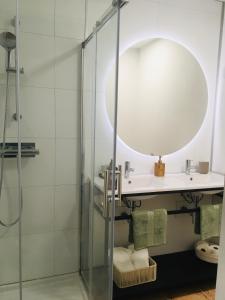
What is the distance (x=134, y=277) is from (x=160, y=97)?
161 centimetres

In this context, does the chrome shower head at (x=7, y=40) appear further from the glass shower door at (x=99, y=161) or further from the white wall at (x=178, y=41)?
the white wall at (x=178, y=41)

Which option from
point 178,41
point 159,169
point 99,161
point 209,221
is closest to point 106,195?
point 99,161

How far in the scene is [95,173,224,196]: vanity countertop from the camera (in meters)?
2.00

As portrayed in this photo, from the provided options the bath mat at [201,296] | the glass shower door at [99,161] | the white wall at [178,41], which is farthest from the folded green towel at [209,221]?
the glass shower door at [99,161]

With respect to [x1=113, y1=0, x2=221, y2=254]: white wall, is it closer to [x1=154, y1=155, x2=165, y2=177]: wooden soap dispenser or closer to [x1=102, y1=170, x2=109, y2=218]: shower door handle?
[x1=154, y1=155, x2=165, y2=177]: wooden soap dispenser

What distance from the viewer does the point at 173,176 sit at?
253 cm

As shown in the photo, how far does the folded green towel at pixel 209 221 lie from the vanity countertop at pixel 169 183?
214 millimetres

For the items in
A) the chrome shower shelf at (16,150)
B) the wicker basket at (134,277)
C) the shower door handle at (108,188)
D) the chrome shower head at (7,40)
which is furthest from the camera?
the wicker basket at (134,277)

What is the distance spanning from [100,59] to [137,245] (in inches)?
56.4

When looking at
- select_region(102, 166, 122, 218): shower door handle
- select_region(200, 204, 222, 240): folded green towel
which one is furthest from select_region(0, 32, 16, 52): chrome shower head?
select_region(200, 204, 222, 240): folded green towel

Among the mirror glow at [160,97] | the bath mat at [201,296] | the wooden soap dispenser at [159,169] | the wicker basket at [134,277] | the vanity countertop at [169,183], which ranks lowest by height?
the bath mat at [201,296]

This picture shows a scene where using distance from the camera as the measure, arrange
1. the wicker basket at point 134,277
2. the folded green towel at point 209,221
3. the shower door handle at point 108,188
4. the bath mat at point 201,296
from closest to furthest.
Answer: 1. the shower door handle at point 108,188
2. the wicker basket at point 134,277
3. the bath mat at point 201,296
4. the folded green towel at point 209,221

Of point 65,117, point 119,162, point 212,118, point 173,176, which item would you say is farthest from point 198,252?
point 65,117

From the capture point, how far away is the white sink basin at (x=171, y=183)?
6.68 ft
